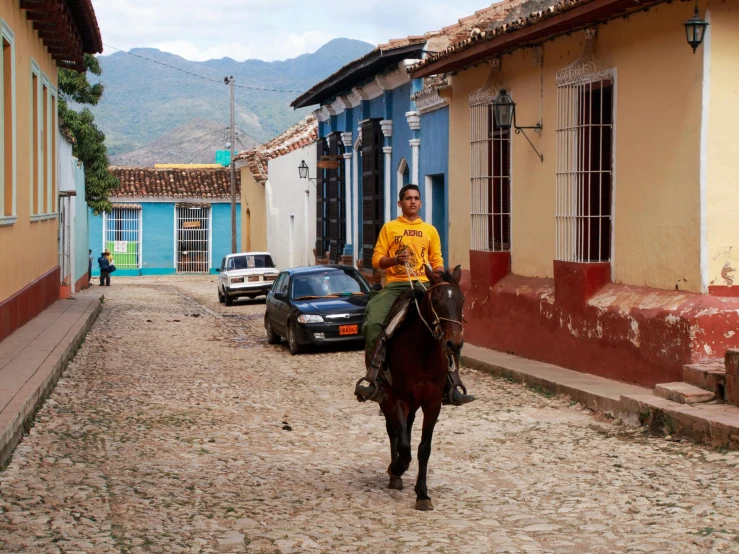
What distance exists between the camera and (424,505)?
21.3 feet

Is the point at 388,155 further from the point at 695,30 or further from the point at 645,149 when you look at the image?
the point at 695,30

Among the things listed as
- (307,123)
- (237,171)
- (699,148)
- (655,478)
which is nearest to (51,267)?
(699,148)

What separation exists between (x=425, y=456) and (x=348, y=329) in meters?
8.94

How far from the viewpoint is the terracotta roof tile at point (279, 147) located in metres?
33.8

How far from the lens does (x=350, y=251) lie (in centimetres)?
2505

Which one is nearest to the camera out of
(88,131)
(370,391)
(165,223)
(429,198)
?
(370,391)

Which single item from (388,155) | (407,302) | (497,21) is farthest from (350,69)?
(407,302)

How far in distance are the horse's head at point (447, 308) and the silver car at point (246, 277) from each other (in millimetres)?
20092

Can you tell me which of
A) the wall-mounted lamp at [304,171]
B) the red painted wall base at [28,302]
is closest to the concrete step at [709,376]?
the red painted wall base at [28,302]

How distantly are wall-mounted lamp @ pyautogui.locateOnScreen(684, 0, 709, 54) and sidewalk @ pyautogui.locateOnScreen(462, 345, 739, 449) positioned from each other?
3123 millimetres

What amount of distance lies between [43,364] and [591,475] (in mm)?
6438

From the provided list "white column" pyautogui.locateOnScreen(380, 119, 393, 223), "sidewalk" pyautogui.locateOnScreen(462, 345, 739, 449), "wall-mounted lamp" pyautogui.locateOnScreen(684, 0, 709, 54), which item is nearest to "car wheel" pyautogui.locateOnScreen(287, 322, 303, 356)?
"sidewalk" pyautogui.locateOnScreen(462, 345, 739, 449)

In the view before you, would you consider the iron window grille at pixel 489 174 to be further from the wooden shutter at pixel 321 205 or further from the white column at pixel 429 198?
the wooden shutter at pixel 321 205

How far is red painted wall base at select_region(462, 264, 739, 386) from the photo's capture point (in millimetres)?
9648
